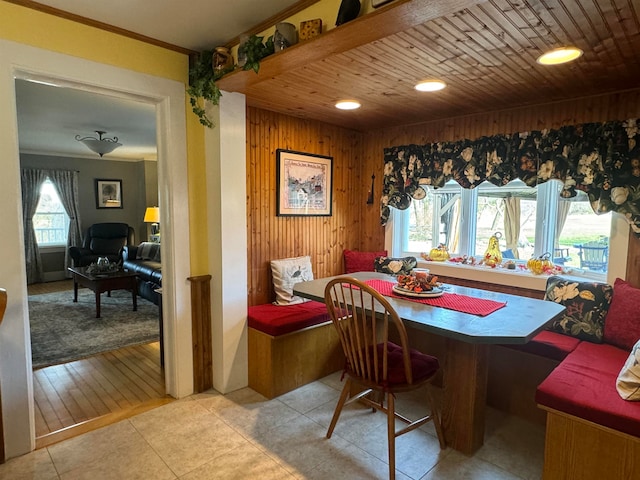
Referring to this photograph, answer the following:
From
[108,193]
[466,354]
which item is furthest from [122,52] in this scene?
[108,193]

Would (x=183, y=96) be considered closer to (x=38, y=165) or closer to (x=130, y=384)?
(x=130, y=384)

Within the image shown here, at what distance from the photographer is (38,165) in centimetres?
677

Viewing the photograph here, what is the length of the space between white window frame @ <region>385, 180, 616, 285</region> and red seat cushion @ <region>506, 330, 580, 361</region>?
54 cm

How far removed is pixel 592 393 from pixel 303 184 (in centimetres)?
254

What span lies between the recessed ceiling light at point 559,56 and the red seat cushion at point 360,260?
2.14m

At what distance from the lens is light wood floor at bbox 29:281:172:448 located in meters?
2.39

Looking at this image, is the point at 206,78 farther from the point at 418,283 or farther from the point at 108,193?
the point at 108,193

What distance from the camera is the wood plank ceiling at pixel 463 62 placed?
1605 mm

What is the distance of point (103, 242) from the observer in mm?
6977

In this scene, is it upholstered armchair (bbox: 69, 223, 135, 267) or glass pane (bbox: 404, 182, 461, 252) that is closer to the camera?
glass pane (bbox: 404, 182, 461, 252)

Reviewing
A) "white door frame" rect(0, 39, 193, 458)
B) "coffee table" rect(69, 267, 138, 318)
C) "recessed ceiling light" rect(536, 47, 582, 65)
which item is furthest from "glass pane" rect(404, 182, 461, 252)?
"coffee table" rect(69, 267, 138, 318)

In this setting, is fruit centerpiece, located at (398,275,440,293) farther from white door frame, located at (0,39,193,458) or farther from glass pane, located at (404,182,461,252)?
white door frame, located at (0,39,193,458)

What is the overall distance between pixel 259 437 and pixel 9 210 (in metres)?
1.85

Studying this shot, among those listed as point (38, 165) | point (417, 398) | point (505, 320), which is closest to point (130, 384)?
point (417, 398)
